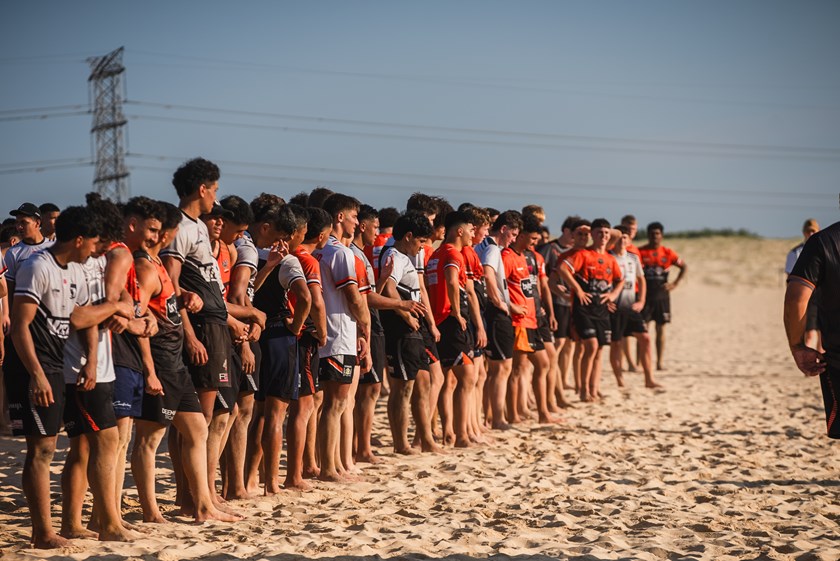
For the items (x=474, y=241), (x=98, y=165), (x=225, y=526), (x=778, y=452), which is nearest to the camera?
(x=225, y=526)

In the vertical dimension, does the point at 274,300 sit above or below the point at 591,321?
above

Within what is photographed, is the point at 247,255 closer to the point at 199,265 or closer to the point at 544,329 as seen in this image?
the point at 199,265

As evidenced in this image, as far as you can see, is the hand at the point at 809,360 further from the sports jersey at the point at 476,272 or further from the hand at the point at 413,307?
the sports jersey at the point at 476,272

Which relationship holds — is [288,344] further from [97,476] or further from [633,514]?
[633,514]

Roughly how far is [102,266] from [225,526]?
5.91 feet

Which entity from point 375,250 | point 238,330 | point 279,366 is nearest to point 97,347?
point 238,330

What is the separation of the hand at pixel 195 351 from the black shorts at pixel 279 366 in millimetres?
986

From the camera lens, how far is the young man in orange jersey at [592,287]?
42.9 feet

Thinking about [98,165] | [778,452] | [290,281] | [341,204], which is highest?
[98,165]

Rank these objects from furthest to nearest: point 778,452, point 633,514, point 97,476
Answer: point 778,452 → point 633,514 → point 97,476

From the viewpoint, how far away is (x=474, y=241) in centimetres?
1067

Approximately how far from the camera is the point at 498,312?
1052 centimetres

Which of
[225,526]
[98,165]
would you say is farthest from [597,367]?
[98,165]

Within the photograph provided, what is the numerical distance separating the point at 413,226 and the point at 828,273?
4094 mm
